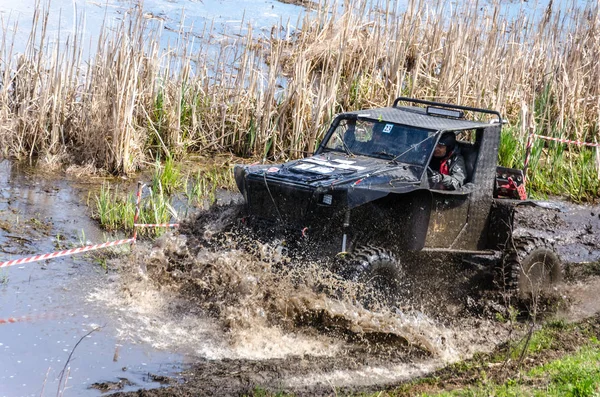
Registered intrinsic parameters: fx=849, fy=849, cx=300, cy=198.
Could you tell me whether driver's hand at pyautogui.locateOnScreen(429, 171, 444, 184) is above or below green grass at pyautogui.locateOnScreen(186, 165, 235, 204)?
above

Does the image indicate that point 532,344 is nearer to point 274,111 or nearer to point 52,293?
point 52,293

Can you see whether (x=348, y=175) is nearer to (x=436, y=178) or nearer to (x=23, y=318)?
(x=436, y=178)

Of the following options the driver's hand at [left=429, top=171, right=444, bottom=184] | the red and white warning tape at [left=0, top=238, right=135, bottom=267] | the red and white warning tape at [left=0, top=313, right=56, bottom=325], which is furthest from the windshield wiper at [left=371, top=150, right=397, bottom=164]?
the red and white warning tape at [left=0, top=313, right=56, bottom=325]

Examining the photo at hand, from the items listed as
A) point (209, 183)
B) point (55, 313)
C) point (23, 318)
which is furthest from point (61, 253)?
point (209, 183)

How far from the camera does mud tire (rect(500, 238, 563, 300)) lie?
322 inches

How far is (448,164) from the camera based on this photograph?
8078 millimetres

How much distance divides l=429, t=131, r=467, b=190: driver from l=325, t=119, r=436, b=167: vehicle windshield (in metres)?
0.17

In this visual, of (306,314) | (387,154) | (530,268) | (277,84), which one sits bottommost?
(306,314)

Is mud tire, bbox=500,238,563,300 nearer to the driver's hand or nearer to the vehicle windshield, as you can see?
the driver's hand

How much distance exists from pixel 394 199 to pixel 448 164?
91 cm

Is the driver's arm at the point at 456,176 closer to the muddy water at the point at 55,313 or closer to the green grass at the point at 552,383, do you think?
the green grass at the point at 552,383

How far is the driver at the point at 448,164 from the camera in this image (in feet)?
25.8

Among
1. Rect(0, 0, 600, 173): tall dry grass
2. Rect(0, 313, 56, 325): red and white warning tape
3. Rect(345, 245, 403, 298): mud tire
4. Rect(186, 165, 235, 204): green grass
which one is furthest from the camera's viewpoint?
Rect(0, 0, 600, 173): tall dry grass

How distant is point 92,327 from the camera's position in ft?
22.3
